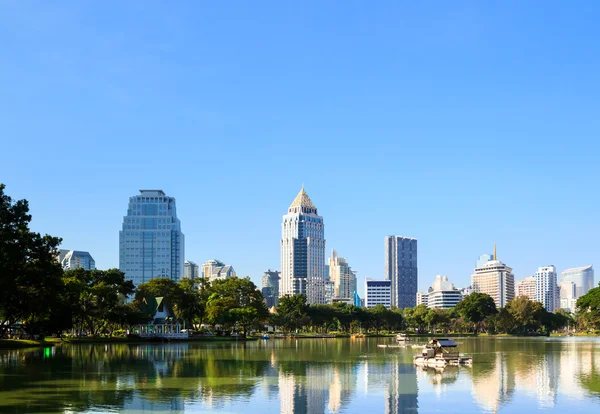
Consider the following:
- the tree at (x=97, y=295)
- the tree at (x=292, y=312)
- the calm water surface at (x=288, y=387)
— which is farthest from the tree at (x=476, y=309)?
the calm water surface at (x=288, y=387)

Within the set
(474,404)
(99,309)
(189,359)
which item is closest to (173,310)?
(99,309)

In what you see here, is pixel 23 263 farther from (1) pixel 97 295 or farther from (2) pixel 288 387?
(1) pixel 97 295

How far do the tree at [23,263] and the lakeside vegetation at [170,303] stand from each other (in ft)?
0.27

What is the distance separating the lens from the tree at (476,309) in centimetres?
17950

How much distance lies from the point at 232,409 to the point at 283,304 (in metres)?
129

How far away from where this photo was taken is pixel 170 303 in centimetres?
12000

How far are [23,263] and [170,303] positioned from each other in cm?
6156

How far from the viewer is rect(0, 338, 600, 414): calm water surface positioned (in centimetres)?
3155

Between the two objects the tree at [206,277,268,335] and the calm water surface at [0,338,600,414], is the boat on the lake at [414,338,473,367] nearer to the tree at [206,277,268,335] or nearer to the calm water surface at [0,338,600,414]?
the calm water surface at [0,338,600,414]

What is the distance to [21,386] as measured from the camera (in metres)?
37.6

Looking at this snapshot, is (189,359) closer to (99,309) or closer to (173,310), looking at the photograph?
(99,309)

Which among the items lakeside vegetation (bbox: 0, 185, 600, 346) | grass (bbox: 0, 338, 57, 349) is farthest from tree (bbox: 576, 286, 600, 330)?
grass (bbox: 0, 338, 57, 349)

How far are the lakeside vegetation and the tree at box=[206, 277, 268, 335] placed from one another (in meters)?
0.17

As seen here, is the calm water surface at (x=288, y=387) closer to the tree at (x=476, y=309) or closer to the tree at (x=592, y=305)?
the tree at (x=592, y=305)
